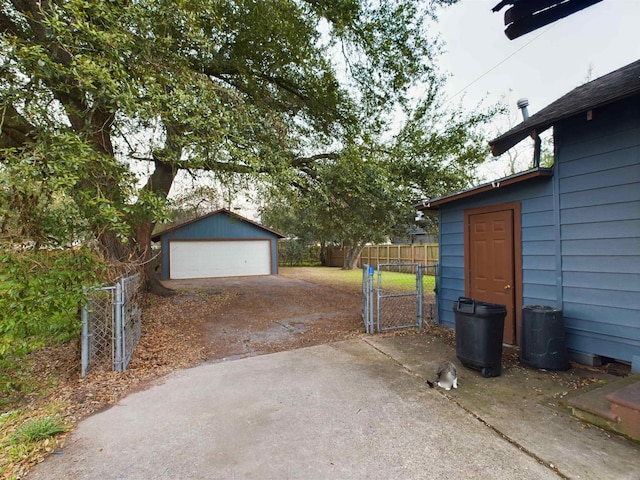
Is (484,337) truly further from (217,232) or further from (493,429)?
(217,232)

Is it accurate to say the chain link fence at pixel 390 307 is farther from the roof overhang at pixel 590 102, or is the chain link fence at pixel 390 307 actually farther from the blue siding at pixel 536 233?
the roof overhang at pixel 590 102

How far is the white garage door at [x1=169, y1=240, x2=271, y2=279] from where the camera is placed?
54.6 ft

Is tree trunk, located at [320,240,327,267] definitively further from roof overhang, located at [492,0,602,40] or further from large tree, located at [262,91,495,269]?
roof overhang, located at [492,0,602,40]

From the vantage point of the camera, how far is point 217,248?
1753cm

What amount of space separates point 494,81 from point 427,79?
4229 millimetres

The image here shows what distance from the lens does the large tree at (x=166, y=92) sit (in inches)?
145

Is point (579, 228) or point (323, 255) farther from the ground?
point (579, 228)

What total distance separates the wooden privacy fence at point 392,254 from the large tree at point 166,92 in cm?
982

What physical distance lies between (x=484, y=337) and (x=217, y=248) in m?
15.8

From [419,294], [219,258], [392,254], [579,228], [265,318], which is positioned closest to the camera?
[579,228]

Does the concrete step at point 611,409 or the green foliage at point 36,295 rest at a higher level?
the green foliage at point 36,295

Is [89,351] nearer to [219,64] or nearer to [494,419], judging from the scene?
[494,419]

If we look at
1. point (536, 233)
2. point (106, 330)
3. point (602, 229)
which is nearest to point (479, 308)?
point (536, 233)

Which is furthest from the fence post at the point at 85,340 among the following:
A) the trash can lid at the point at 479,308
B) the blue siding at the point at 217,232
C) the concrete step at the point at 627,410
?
the blue siding at the point at 217,232
